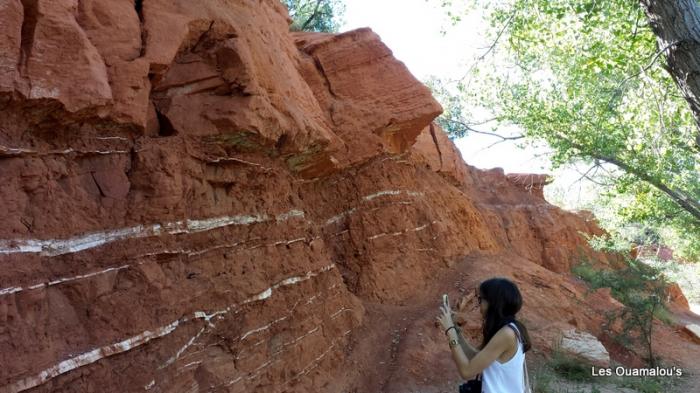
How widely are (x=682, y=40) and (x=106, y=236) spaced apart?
4710 mm

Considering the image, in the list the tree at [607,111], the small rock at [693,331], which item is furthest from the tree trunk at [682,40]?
the small rock at [693,331]

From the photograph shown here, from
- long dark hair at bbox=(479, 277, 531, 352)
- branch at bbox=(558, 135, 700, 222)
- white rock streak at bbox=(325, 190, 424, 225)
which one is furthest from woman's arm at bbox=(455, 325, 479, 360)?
branch at bbox=(558, 135, 700, 222)

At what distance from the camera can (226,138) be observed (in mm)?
5457

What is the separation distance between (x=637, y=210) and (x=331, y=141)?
7.94m

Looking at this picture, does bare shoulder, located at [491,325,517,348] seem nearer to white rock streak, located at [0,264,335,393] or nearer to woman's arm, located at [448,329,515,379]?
woman's arm, located at [448,329,515,379]

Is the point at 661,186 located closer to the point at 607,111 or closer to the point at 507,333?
the point at 607,111

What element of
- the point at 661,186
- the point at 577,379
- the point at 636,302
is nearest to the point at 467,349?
the point at 577,379

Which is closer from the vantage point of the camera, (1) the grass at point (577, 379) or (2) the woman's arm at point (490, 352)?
(2) the woman's arm at point (490, 352)

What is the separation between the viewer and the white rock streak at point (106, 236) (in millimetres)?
3344

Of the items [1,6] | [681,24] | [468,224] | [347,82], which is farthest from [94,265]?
[468,224]

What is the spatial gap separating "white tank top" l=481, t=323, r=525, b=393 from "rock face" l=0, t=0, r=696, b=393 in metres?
2.44

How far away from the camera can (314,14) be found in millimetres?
14039

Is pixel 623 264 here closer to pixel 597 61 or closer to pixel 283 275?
pixel 597 61

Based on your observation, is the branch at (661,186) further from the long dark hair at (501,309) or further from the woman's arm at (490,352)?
the woman's arm at (490,352)
